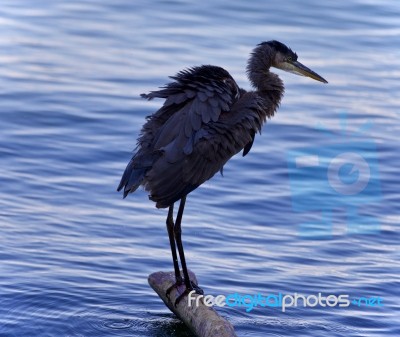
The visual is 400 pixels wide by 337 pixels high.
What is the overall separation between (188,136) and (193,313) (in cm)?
133

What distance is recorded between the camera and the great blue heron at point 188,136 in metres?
8.59

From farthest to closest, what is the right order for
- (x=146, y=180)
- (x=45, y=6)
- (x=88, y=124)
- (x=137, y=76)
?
(x=45, y=6) < (x=137, y=76) < (x=88, y=124) < (x=146, y=180)

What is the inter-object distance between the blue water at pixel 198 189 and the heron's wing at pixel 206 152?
112cm

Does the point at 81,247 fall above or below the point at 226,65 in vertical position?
below

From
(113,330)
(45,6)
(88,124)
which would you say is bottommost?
(113,330)

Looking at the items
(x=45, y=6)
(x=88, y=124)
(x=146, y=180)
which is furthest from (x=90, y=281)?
(x=45, y=6)

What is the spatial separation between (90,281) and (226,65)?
19.9ft

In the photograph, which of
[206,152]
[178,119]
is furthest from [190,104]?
[206,152]

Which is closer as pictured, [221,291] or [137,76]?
[221,291]

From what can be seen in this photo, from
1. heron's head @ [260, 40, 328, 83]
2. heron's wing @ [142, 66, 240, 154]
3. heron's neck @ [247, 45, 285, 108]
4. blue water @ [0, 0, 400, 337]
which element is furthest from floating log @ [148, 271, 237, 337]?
heron's head @ [260, 40, 328, 83]

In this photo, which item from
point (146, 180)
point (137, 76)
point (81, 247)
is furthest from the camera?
point (137, 76)

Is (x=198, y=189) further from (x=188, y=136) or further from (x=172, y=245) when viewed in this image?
(x=188, y=136)

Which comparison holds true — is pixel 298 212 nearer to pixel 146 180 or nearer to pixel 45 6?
pixel 146 180

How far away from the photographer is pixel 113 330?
8.97m
